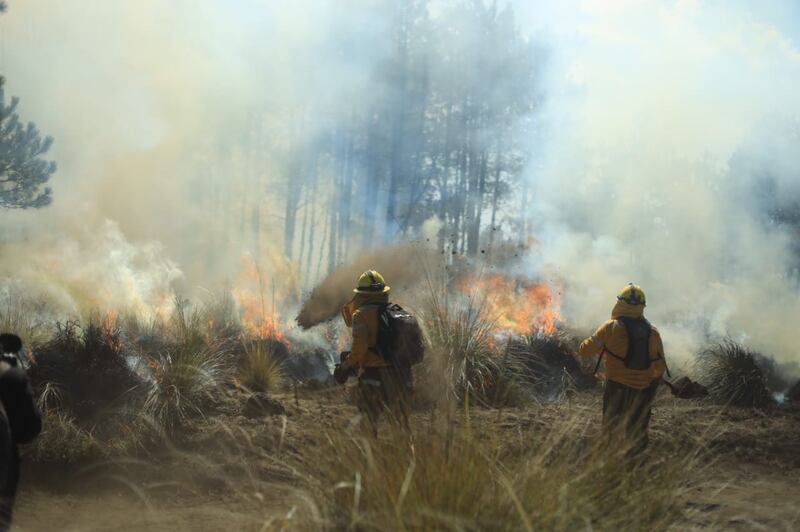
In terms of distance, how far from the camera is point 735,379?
8.26 meters

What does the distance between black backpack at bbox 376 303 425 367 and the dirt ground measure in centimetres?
53

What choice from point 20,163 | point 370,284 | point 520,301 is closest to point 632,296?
point 370,284

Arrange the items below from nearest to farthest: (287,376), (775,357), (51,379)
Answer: (51,379) < (287,376) < (775,357)

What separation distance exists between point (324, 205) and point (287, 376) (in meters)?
14.4

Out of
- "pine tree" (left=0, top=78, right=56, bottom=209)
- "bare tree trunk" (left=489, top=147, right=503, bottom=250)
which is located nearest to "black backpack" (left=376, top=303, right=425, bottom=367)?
"pine tree" (left=0, top=78, right=56, bottom=209)

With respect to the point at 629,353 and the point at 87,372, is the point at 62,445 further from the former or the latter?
the point at 629,353

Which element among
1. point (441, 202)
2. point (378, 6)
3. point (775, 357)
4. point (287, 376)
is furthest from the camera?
point (441, 202)

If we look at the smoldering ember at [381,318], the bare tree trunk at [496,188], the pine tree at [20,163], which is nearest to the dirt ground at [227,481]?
the smoldering ember at [381,318]

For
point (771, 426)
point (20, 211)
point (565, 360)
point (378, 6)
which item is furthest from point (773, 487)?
point (378, 6)

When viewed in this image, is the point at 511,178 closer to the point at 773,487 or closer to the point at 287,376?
the point at 287,376

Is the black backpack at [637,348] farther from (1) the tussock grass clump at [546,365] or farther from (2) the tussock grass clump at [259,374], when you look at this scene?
(2) the tussock grass clump at [259,374]

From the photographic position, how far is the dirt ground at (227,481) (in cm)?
464

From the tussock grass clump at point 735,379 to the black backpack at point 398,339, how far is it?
4793 millimetres

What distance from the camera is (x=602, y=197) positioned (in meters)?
19.7
